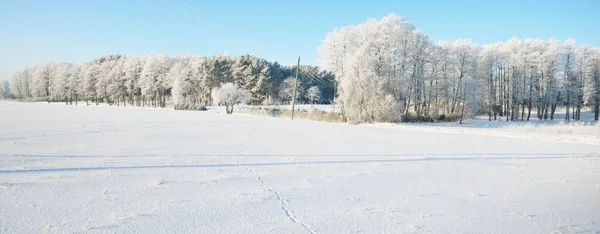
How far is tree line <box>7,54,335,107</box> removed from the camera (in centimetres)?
6588

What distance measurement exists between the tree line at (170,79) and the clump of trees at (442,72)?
2922cm

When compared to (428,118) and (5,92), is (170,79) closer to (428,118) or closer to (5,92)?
(428,118)

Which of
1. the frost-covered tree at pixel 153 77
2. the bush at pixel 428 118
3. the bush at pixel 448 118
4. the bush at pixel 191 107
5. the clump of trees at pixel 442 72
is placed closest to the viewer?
the clump of trees at pixel 442 72

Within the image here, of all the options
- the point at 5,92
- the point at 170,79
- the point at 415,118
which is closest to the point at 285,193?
the point at 415,118

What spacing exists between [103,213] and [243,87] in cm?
6020

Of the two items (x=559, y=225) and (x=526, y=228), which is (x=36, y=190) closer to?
(x=526, y=228)

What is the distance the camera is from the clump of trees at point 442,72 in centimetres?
3088

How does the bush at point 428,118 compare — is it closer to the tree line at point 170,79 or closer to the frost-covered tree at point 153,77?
the tree line at point 170,79

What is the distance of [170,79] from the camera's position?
67.3 meters

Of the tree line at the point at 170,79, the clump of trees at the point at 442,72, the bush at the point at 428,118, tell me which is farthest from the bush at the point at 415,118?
the tree line at the point at 170,79

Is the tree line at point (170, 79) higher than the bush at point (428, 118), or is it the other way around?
the tree line at point (170, 79)

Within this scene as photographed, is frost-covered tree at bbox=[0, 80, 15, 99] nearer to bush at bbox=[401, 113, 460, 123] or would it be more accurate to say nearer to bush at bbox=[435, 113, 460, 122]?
bush at bbox=[401, 113, 460, 123]

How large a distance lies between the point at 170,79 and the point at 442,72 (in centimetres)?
5081

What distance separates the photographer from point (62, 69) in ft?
276
